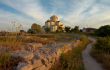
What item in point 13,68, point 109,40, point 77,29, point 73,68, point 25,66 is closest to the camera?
point 25,66

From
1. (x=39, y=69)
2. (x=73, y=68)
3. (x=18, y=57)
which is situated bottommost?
(x=73, y=68)

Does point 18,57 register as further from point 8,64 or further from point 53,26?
point 53,26

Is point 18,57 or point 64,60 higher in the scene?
point 18,57

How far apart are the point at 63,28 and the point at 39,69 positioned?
97167mm

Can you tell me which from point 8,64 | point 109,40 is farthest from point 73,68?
point 109,40

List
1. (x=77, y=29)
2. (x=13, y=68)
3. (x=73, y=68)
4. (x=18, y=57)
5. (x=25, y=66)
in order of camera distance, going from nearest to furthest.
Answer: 1. (x=25, y=66)
2. (x=13, y=68)
3. (x=18, y=57)
4. (x=73, y=68)
5. (x=77, y=29)

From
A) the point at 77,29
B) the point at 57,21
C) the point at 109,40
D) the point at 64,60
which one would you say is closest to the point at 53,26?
the point at 57,21

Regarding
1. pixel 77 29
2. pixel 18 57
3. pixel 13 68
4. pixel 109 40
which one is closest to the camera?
pixel 13 68

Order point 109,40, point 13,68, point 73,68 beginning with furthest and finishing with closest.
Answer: point 109,40 < point 73,68 < point 13,68

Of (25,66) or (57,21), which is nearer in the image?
(25,66)

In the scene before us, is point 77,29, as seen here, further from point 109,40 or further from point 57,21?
point 109,40

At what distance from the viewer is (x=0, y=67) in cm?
499

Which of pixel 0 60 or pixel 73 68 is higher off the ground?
pixel 0 60

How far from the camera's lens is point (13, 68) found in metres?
4.97
